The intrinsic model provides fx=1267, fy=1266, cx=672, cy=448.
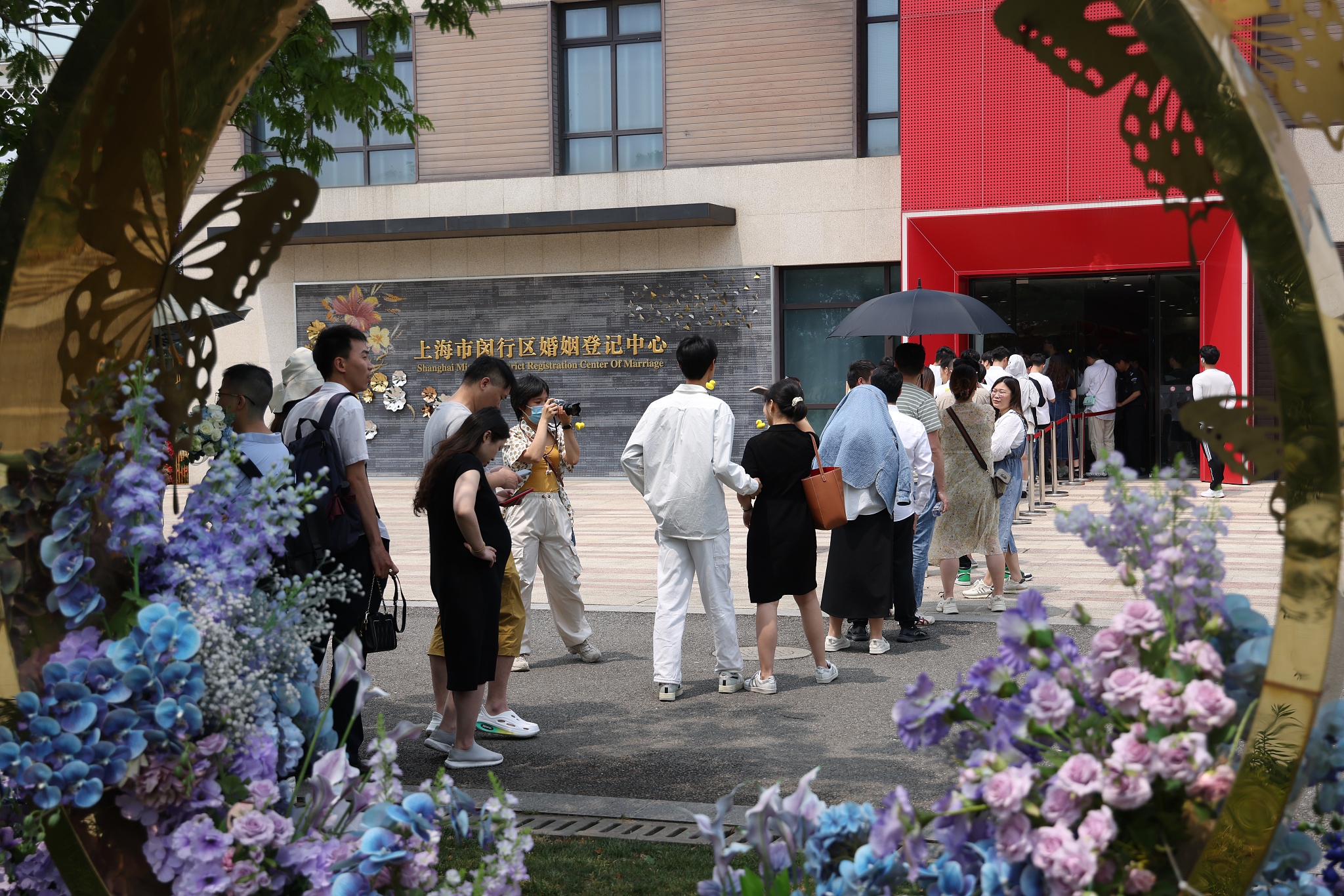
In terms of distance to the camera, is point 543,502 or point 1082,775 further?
point 543,502

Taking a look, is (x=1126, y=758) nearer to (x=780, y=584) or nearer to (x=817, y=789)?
(x=817, y=789)

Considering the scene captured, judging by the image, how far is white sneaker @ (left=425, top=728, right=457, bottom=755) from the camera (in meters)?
5.73

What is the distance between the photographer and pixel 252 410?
4.19 metres

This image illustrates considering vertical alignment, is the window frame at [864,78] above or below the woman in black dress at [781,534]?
above

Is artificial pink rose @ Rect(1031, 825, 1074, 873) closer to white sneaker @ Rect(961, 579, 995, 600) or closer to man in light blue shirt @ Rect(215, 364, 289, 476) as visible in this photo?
man in light blue shirt @ Rect(215, 364, 289, 476)

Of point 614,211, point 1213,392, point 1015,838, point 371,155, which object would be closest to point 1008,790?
point 1015,838

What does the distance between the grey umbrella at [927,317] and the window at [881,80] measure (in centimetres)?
923

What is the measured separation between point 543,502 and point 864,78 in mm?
13402

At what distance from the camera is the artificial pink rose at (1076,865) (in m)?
2.01

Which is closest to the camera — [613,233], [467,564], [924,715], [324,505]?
[924,715]

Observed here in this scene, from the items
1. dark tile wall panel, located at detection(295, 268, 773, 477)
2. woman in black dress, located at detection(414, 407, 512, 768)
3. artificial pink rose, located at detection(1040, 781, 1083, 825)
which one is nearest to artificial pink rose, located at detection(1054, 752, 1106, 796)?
artificial pink rose, located at detection(1040, 781, 1083, 825)

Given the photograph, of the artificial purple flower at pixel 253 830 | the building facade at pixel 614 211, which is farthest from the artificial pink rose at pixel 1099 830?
the building facade at pixel 614 211

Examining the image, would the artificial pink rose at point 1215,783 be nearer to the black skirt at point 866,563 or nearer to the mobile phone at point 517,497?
the mobile phone at point 517,497

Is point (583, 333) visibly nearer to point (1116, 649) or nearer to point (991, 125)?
point (991, 125)
